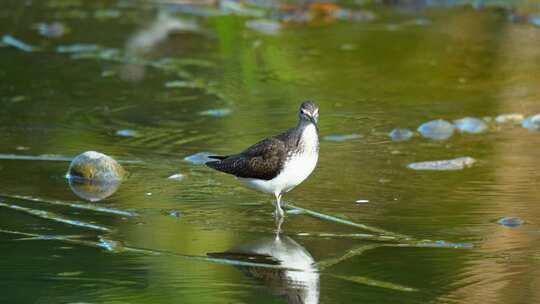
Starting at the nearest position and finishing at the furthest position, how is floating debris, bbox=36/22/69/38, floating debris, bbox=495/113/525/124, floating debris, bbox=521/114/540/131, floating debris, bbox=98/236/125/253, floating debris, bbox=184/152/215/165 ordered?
1. floating debris, bbox=98/236/125/253
2. floating debris, bbox=184/152/215/165
3. floating debris, bbox=521/114/540/131
4. floating debris, bbox=495/113/525/124
5. floating debris, bbox=36/22/69/38

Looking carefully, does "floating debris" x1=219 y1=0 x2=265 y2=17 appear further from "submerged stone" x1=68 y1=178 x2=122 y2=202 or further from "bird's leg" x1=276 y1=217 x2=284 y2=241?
"bird's leg" x1=276 y1=217 x2=284 y2=241

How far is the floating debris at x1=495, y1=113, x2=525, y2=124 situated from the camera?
11.2 meters

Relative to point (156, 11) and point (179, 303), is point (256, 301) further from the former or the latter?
point (156, 11)

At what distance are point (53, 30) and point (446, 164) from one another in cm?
889

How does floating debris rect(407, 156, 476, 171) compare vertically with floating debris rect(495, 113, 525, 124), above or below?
below

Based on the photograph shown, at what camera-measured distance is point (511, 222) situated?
7.89 m

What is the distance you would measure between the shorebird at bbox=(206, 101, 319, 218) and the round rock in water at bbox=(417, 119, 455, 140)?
2570 millimetres

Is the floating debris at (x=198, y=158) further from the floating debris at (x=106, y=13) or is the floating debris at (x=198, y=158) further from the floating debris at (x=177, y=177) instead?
the floating debris at (x=106, y=13)

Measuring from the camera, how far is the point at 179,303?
6.41 metres

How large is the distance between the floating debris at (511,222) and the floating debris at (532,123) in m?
3.09

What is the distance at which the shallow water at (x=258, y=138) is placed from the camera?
683 centimetres

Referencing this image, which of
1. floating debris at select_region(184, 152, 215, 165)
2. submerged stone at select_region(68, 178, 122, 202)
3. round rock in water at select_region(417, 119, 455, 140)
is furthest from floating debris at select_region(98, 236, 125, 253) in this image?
round rock in water at select_region(417, 119, 455, 140)

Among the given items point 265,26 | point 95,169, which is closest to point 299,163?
point 95,169

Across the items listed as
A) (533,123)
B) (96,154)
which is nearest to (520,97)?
(533,123)
